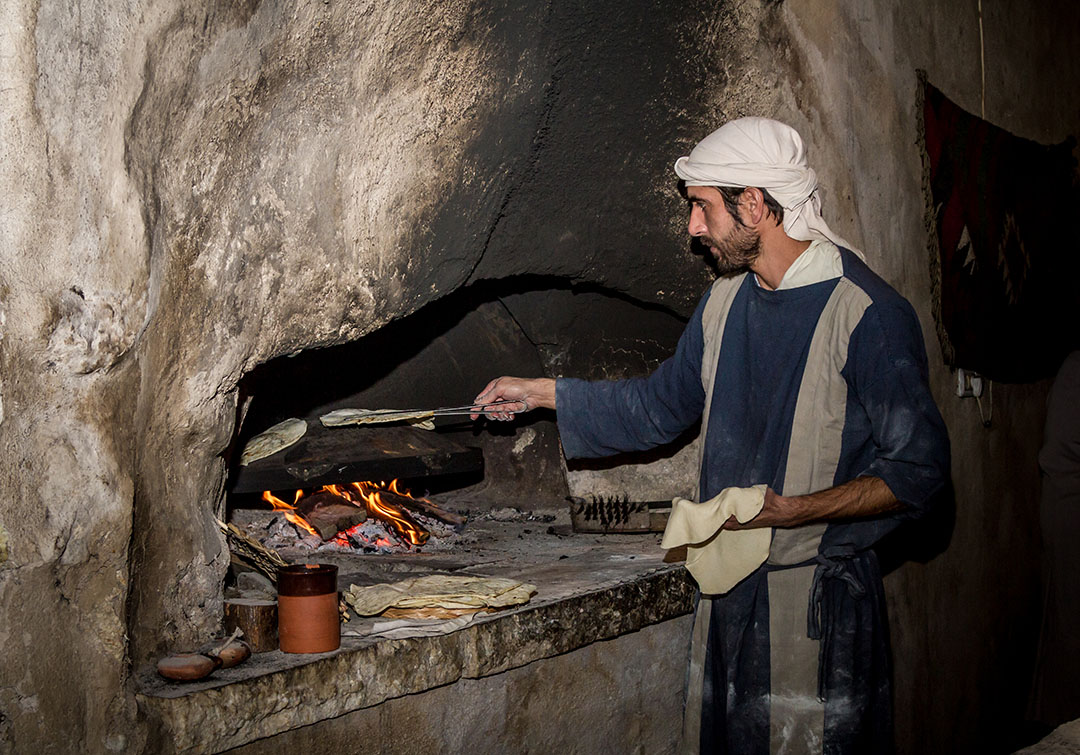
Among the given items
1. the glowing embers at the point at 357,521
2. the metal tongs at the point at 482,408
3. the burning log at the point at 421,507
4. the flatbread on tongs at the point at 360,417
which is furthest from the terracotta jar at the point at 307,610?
the burning log at the point at 421,507

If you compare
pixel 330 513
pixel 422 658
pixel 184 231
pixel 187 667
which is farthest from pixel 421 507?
pixel 184 231

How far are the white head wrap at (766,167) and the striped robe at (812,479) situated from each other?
6.3 inches

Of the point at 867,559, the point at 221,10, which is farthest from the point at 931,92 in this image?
the point at 221,10

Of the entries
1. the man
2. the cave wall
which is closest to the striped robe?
the man

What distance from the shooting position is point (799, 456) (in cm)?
235

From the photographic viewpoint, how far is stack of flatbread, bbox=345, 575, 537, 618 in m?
2.32

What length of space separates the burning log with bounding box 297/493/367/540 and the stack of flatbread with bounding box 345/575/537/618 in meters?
0.73

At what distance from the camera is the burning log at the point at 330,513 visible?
322 centimetres

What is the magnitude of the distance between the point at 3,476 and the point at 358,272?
88 cm

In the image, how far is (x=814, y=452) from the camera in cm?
234

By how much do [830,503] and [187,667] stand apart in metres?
1.37

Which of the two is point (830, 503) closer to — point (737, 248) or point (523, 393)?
point (737, 248)

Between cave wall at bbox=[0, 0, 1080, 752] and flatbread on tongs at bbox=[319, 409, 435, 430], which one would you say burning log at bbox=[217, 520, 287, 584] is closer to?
cave wall at bbox=[0, 0, 1080, 752]

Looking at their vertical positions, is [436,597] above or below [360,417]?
below
